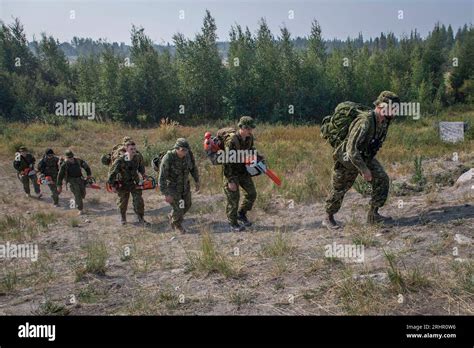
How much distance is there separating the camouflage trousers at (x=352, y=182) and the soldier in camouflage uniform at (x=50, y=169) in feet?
23.0

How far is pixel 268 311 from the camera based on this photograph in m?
Result: 3.56

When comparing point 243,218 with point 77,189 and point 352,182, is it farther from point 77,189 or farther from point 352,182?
point 77,189

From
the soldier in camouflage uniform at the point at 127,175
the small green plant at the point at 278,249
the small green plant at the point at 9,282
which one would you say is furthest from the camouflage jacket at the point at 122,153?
the small green plant at the point at 278,249

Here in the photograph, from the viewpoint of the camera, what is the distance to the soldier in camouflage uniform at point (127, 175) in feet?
23.9

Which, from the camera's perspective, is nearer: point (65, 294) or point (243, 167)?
point (65, 294)

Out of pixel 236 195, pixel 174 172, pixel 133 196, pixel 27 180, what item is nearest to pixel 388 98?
pixel 236 195

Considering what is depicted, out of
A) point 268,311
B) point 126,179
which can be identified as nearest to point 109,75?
point 126,179

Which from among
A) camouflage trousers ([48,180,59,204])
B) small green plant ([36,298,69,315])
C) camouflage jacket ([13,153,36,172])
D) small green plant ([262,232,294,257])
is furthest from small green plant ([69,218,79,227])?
small green plant ([262,232,294,257])

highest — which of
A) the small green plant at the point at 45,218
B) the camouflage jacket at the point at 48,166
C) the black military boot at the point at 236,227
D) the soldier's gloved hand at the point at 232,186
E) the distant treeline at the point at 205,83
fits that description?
the distant treeline at the point at 205,83

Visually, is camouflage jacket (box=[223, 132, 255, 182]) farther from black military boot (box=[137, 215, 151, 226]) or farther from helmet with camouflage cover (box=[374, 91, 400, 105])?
black military boot (box=[137, 215, 151, 226])

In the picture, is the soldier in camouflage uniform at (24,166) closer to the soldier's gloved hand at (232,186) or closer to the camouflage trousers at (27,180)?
the camouflage trousers at (27,180)

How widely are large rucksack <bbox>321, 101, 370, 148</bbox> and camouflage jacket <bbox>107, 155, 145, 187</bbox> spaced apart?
11.7 ft
